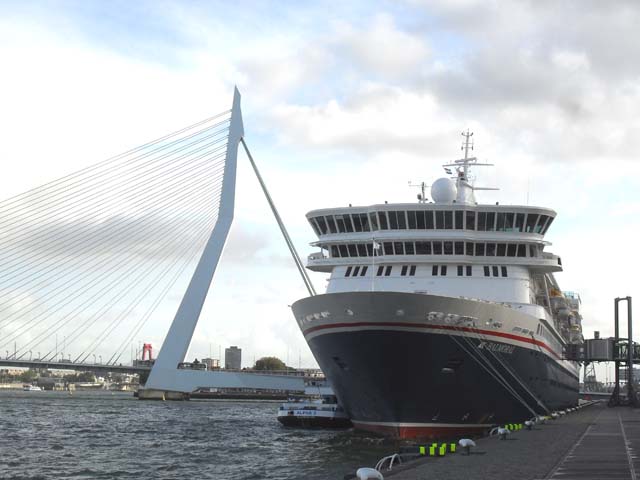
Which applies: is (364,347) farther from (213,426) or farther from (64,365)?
(64,365)

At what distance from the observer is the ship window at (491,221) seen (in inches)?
1441

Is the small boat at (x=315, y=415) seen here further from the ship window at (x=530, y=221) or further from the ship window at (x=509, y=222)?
the ship window at (x=530, y=221)

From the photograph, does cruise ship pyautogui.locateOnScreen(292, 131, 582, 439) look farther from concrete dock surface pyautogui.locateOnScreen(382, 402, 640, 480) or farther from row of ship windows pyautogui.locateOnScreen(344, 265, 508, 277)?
concrete dock surface pyautogui.locateOnScreen(382, 402, 640, 480)

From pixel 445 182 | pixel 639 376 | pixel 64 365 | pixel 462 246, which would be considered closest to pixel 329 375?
pixel 462 246

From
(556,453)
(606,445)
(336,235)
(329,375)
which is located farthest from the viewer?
(336,235)

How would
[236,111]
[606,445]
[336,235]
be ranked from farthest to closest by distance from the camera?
[236,111] < [336,235] < [606,445]

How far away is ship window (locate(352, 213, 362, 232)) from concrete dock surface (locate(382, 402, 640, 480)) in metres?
11.7

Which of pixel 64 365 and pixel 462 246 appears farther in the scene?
pixel 64 365

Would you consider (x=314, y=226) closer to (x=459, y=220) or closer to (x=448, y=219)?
(x=448, y=219)

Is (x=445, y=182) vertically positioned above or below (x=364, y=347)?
above

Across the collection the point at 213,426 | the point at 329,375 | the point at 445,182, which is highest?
the point at 445,182

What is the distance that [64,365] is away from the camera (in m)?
118

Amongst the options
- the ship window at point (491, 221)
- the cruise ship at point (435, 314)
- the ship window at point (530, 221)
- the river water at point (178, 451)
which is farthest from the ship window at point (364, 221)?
the river water at point (178, 451)

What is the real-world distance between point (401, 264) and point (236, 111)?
84.9 ft
